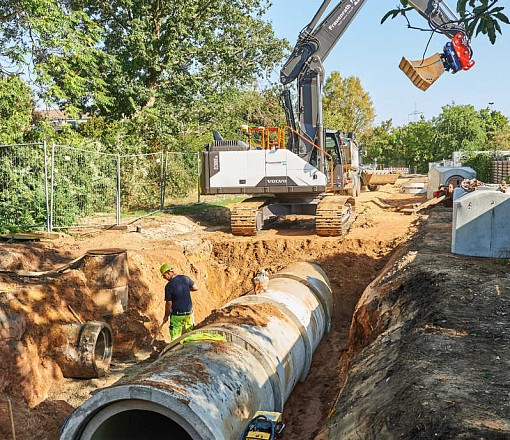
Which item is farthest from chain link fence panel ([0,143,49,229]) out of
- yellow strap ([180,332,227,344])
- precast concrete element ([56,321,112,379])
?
yellow strap ([180,332,227,344])

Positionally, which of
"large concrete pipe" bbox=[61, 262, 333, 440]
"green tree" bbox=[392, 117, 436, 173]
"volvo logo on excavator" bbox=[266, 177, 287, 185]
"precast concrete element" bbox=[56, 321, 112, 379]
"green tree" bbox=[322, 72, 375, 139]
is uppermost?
"green tree" bbox=[322, 72, 375, 139]

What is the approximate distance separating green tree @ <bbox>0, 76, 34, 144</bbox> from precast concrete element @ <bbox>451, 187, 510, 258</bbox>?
11470 mm

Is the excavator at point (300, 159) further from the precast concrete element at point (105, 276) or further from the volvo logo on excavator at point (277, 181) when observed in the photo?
the precast concrete element at point (105, 276)

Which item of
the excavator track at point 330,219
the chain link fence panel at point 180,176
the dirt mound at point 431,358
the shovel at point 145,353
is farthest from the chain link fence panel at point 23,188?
the dirt mound at point 431,358

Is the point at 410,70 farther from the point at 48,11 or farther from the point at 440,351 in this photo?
the point at 48,11

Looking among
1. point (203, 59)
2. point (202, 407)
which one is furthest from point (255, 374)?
point (203, 59)

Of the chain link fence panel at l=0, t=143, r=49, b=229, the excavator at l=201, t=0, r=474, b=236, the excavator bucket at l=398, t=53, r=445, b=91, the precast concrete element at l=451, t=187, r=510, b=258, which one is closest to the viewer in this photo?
the precast concrete element at l=451, t=187, r=510, b=258

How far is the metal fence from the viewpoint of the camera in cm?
1307

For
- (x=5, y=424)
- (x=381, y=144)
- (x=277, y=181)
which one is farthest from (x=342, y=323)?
(x=381, y=144)

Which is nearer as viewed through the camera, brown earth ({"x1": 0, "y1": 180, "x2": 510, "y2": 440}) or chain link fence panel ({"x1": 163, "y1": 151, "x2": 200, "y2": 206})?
brown earth ({"x1": 0, "y1": 180, "x2": 510, "y2": 440})

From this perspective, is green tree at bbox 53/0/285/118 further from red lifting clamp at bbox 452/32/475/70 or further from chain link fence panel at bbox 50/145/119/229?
red lifting clamp at bbox 452/32/475/70

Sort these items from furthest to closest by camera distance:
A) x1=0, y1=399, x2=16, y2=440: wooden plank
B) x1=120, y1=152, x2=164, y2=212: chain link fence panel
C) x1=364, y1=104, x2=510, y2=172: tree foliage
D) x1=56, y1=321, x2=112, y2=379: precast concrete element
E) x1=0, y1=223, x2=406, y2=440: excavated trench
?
x1=364, y1=104, x2=510, y2=172: tree foliage → x1=120, y1=152, x2=164, y2=212: chain link fence panel → x1=56, y1=321, x2=112, y2=379: precast concrete element → x1=0, y1=223, x2=406, y2=440: excavated trench → x1=0, y1=399, x2=16, y2=440: wooden plank

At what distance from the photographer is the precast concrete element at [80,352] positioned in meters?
7.61

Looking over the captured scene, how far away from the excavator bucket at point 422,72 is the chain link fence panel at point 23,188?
28.1ft
